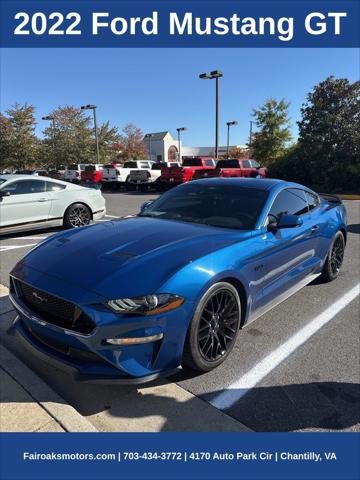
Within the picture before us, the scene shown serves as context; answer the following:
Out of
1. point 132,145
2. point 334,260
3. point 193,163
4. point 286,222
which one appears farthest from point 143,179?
point 132,145

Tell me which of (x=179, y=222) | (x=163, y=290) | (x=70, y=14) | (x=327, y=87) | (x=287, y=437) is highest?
(x=327, y=87)

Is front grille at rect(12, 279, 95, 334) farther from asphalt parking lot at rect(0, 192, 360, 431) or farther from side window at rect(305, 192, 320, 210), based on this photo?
side window at rect(305, 192, 320, 210)

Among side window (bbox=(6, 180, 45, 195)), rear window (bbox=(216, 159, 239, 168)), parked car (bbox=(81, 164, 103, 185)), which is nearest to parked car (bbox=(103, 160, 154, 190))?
parked car (bbox=(81, 164, 103, 185))

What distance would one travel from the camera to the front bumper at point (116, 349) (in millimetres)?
2363

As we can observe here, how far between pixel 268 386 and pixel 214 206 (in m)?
1.85

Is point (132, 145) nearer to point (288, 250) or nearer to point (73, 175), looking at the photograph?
point (73, 175)

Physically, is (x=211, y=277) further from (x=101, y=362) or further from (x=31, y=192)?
(x=31, y=192)

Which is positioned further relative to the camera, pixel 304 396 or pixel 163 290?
pixel 304 396

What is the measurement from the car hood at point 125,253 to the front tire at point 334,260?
7.14 feet

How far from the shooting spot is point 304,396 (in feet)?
9.06

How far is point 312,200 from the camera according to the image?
192 inches

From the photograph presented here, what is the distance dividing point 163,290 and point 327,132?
2021 cm

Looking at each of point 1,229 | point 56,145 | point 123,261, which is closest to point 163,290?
point 123,261

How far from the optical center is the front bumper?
2.36m
